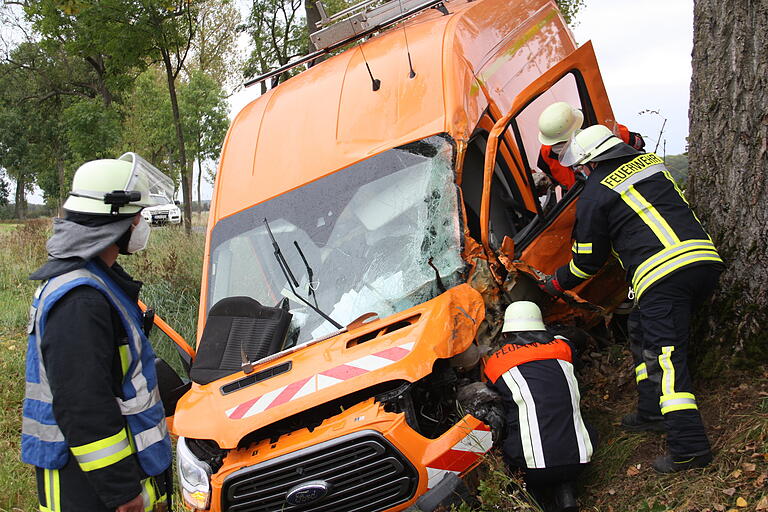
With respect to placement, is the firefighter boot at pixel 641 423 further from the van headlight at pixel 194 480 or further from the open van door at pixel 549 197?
the van headlight at pixel 194 480

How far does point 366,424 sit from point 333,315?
792mm

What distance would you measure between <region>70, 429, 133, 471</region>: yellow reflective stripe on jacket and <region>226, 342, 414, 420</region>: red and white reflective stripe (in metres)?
0.78

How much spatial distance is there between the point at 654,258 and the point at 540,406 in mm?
930

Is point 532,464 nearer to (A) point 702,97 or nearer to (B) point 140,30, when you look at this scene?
(A) point 702,97

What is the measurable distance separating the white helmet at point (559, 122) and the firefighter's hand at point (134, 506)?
10.2ft

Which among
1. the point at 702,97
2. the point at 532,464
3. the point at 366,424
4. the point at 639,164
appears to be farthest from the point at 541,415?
the point at 702,97

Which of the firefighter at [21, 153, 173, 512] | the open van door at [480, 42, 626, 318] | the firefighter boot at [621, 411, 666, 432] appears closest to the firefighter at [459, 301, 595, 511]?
A: the firefighter boot at [621, 411, 666, 432]

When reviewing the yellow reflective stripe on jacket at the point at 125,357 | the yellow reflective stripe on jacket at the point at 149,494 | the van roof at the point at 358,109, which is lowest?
the yellow reflective stripe on jacket at the point at 149,494

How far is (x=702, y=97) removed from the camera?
3684 millimetres

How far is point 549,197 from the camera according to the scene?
15.4ft

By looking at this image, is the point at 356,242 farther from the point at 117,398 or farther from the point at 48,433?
the point at 48,433

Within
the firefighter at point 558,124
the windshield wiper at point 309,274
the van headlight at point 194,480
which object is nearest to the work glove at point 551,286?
the firefighter at point 558,124

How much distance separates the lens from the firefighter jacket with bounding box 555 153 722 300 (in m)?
3.32

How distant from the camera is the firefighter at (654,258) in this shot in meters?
3.16
